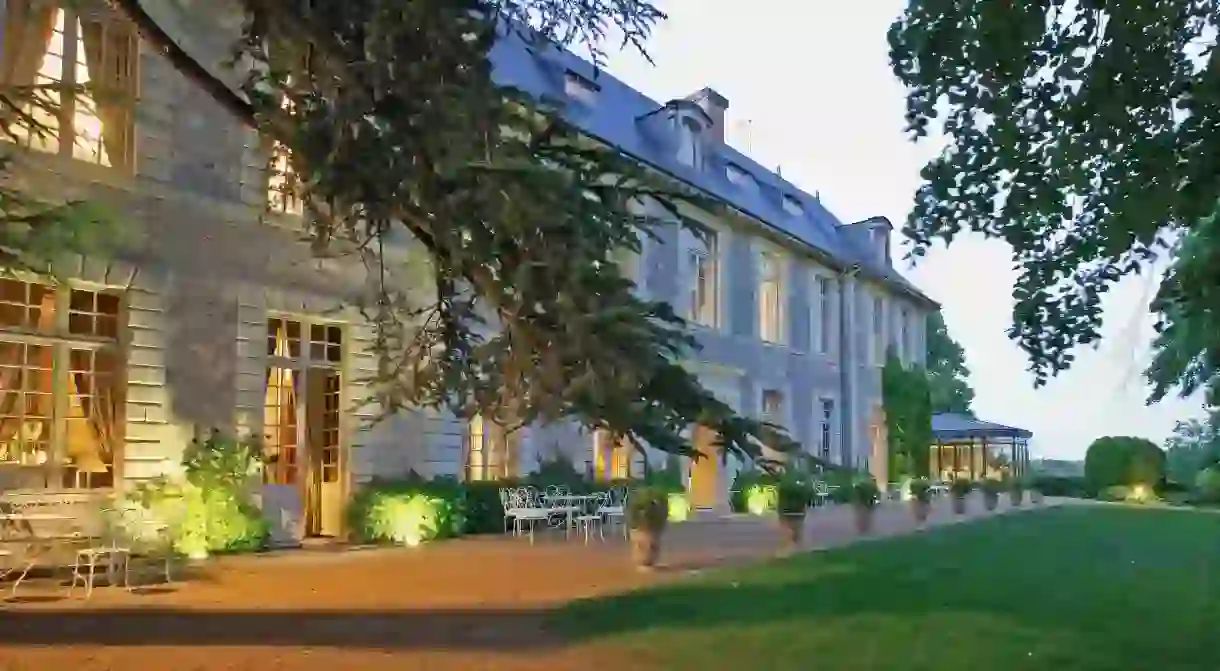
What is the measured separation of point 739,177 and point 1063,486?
1784 cm

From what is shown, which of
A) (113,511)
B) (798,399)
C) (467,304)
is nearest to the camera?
(467,304)

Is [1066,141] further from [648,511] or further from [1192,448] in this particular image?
[1192,448]

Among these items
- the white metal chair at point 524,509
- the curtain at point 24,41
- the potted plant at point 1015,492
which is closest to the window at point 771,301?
the potted plant at point 1015,492

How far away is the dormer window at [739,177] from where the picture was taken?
27.0m

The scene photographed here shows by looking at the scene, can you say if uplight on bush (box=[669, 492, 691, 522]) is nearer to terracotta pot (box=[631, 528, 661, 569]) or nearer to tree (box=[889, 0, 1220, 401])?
terracotta pot (box=[631, 528, 661, 569])

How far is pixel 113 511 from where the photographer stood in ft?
36.8

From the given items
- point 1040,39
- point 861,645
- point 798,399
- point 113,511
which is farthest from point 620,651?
point 798,399

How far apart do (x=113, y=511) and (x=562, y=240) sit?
8017 mm

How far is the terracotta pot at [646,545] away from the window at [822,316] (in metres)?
17.0

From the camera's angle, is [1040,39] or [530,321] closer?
[530,321]

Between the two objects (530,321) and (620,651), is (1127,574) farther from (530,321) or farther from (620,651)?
(530,321)

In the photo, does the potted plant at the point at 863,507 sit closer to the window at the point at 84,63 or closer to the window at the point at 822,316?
the window at the point at 84,63

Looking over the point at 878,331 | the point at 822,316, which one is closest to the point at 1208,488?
the point at 878,331

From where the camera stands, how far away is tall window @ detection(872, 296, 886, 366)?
102ft
